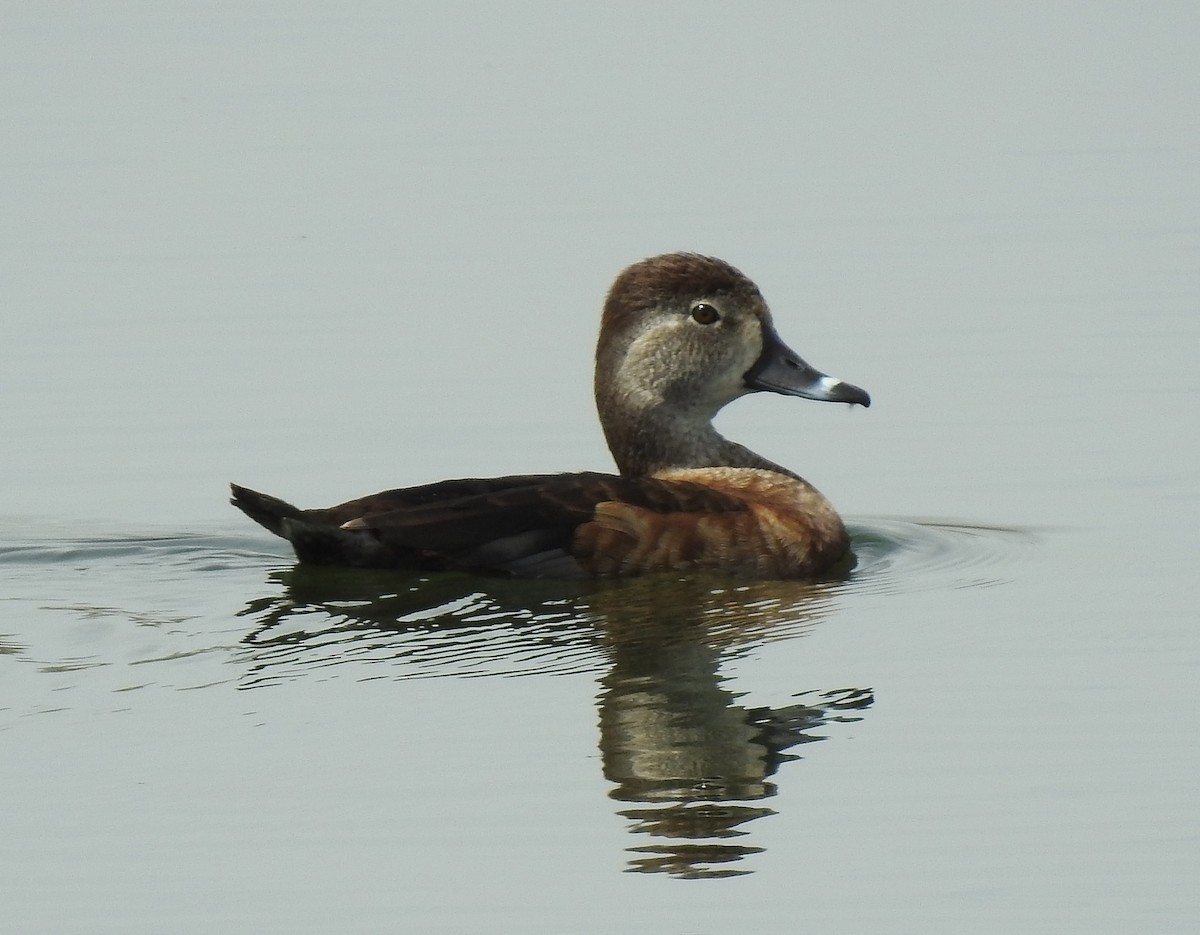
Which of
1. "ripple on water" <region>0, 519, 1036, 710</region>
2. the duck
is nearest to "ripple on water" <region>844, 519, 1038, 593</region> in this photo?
"ripple on water" <region>0, 519, 1036, 710</region>

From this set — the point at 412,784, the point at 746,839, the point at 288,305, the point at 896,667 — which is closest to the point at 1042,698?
the point at 896,667

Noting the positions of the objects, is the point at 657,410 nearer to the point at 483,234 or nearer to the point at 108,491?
the point at 108,491

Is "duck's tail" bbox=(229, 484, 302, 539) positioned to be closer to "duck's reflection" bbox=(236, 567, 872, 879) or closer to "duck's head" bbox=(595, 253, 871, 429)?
"duck's reflection" bbox=(236, 567, 872, 879)

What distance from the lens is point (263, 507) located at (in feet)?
27.2

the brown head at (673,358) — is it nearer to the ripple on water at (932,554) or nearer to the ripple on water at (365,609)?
the ripple on water at (932,554)

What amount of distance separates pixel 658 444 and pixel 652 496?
2.52ft

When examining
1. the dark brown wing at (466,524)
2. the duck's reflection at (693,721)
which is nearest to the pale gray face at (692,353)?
the dark brown wing at (466,524)

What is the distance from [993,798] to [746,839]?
0.69 m

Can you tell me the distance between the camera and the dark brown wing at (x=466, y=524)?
27.7ft

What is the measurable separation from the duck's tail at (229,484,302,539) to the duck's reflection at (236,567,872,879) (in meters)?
0.35

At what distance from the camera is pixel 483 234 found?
14.3m

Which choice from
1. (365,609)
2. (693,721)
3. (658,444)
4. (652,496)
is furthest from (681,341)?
(693,721)

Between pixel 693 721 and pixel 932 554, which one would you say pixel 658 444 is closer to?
pixel 932 554

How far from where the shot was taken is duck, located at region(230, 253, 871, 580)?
8484mm
